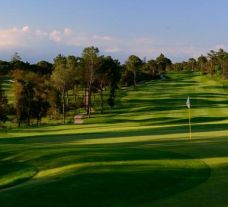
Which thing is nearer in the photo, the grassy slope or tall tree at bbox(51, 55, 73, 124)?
the grassy slope

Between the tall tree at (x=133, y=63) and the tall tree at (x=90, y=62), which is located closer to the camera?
the tall tree at (x=90, y=62)

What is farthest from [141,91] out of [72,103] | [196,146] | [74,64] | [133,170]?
[133,170]

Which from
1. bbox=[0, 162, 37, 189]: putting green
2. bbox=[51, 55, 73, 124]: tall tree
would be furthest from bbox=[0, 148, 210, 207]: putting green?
bbox=[51, 55, 73, 124]: tall tree

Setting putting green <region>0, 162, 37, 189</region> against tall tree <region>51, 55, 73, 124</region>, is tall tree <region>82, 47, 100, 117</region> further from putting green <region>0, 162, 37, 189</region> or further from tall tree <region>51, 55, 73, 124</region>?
putting green <region>0, 162, 37, 189</region>

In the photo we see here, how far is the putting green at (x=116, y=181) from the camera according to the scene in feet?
51.0

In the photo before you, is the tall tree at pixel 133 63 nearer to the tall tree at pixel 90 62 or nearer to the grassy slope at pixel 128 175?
the tall tree at pixel 90 62

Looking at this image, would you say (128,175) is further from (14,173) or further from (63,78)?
(63,78)

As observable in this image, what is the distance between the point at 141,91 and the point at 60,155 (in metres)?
94.2

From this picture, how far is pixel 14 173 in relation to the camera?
890 inches

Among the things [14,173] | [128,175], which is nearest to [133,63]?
[14,173]

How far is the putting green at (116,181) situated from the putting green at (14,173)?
2.39 feet

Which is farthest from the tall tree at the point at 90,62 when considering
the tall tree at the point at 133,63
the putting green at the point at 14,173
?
the putting green at the point at 14,173

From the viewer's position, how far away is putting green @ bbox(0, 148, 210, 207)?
15.5 metres

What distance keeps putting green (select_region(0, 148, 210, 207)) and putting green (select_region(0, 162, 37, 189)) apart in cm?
73
